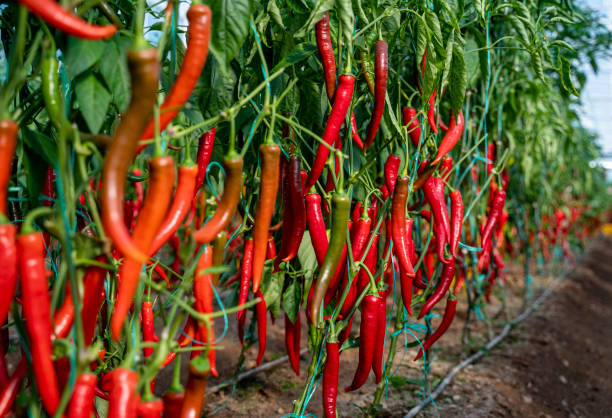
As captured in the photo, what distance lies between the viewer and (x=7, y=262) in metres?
0.84

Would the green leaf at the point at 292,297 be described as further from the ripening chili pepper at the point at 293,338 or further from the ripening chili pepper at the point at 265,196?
the ripening chili pepper at the point at 265,196

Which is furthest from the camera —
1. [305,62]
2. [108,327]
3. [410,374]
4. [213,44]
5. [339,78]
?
[410,374]

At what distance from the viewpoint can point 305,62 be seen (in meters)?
1.58

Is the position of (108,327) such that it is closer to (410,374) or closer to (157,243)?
(157,243)

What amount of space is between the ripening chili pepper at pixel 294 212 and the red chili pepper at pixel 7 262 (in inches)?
28.3

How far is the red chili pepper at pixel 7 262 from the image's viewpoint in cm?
83

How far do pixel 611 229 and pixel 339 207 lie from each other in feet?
81.0

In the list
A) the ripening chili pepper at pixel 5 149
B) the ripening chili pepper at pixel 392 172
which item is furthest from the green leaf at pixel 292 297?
the ripening chili pepper at pixel 5 149

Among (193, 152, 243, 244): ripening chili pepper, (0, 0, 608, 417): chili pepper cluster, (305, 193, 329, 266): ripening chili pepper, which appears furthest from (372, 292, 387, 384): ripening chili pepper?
(193, 152, 243, 244): ripening chili pepper

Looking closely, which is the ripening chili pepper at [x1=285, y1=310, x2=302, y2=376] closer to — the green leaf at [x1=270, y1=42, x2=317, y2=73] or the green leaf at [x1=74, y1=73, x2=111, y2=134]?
the green leaf at [x1=270, y1=42, x2=317, y2=73]

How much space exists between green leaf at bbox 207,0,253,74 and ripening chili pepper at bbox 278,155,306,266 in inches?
18.0

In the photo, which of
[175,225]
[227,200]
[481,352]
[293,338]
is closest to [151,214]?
[175,225]

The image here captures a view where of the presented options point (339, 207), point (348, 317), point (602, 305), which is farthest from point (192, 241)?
→ point (602, 305)

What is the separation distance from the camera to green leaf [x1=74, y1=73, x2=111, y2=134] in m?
0.96
